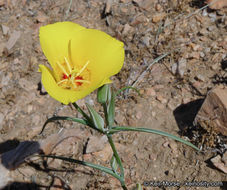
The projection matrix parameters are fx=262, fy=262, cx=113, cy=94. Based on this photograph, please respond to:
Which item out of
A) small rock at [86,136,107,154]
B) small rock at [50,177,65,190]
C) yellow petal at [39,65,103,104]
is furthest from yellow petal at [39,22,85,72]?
small rock at [50,177,65,190]

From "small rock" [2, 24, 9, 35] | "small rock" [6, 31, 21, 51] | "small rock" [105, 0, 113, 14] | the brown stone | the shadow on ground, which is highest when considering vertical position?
"small rock" [105, 0, 113, 14]

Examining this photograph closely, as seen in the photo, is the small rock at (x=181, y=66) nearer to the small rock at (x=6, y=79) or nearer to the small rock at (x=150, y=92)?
the small rock at (x=150, y=92)

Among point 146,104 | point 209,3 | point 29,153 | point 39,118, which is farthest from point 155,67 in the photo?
point 29,153

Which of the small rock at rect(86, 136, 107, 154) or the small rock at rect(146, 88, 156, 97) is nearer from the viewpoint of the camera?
the small rock at rect(86, 136, 107, 154)

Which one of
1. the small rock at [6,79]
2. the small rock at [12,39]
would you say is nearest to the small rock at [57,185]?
the small rock at [6,79]

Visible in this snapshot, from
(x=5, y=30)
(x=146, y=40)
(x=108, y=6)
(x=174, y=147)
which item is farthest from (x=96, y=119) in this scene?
(x=5, y=30)

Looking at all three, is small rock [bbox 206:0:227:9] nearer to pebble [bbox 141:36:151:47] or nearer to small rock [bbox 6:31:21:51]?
pebble [bbox 141:36:151:47]
